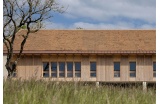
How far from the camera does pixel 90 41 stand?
3653 centimetres

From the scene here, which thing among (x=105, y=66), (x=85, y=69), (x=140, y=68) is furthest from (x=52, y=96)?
(x=140, y=68)

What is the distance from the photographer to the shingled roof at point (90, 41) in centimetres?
3434

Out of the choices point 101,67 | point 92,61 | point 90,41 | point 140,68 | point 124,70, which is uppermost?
point 90,41

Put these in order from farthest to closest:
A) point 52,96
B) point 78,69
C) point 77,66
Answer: point 77,66
point 78,69
point 52,96

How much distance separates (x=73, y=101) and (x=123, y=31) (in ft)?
111

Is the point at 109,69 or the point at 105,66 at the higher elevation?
the point at 105,66

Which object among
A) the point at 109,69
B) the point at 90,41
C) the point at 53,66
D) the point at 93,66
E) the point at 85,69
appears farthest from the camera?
the point at 90,41

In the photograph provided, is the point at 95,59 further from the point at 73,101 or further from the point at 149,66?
the point at 73,101

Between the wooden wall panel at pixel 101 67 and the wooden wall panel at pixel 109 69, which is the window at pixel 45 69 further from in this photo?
the wooden wall panel at pixel 109 69

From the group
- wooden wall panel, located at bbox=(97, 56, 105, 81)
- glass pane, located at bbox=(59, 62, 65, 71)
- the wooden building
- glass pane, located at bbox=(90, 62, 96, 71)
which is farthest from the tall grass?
glass pane, located at bbox=(59, 62, 65, 71)

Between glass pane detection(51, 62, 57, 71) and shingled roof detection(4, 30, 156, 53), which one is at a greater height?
shingled roof detection(4, 30, 156, 53)

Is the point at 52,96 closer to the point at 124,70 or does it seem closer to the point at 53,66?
the point at 124,70

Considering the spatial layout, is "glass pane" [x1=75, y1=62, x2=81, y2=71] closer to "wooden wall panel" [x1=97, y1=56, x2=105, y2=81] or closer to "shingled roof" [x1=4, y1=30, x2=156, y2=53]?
"shingled roof" [x1=4, y1=30, x2=156, y2=53]

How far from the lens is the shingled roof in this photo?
3434 centimetres
